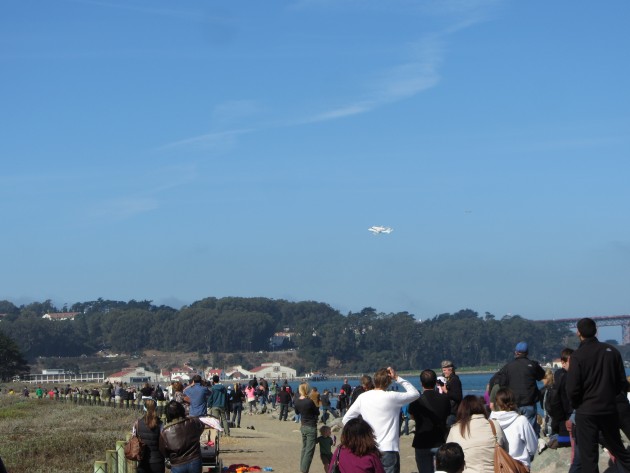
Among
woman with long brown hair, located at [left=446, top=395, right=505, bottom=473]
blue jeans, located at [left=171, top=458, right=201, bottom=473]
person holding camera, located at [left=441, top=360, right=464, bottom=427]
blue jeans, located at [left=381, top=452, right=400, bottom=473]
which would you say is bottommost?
blue jeans, located at [left=171, top=458, right=201, bottom=473]

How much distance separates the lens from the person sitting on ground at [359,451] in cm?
821

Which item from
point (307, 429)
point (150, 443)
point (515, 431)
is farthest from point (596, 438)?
point (307, 429)

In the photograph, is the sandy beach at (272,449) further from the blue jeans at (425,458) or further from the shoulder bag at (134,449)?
the blue jeans at (425,458)

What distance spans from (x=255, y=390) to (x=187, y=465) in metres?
29.5

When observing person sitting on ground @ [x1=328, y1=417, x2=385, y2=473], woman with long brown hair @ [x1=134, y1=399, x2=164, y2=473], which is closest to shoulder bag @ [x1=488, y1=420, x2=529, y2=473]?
person sitting on ground @ [x1=328, y1=417, x2=385, y2=473]

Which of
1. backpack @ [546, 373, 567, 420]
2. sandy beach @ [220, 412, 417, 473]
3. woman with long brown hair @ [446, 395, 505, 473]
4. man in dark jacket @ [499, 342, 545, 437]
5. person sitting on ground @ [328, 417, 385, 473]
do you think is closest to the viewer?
person sitting on ground @ [328, 417, 385, 473]

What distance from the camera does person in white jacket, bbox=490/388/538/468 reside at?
372 inches

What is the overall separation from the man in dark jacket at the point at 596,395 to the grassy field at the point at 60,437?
34.0ft

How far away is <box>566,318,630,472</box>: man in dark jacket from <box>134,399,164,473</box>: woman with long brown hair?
15.2 feet

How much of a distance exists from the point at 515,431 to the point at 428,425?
141 centimetres

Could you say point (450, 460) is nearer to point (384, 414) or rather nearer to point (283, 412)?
point (384, 414)

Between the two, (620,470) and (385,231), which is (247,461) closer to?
(620,470)

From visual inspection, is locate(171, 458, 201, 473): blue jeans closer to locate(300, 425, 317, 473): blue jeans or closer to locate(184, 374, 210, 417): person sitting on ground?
locate(300, 425, 317, 473): blue jeans

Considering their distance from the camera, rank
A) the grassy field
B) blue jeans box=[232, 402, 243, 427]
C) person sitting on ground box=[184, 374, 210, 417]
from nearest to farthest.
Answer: person sitting on ground box=[184, 374, 210, 417], the grassy field, blue jeans box=[232, 402, 243, 427]
